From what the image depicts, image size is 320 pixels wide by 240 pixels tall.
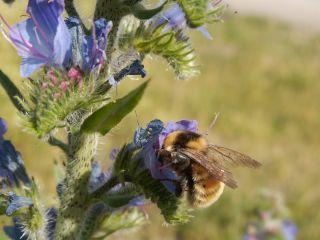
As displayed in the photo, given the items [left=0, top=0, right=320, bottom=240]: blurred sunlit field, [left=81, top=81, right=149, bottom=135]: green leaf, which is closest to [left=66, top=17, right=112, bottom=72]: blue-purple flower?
[left=81, top=81, right=149, bottom=135]: green leaf

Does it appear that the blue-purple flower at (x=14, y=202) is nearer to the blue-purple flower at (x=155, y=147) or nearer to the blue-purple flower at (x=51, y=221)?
the blue-purple flower at (x=51, y=221)

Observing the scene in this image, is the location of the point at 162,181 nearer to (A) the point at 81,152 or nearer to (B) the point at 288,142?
(A) the point at 81,152

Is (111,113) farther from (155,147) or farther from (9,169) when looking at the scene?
(9,169)

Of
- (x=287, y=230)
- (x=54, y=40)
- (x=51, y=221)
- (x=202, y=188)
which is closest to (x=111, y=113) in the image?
(x=54, y=40)

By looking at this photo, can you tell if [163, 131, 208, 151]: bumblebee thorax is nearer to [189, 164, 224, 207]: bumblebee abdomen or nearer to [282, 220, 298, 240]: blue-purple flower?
[189, 164, 224, 207]: bumblebee abdomen

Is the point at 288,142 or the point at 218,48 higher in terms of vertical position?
the point at 288,142

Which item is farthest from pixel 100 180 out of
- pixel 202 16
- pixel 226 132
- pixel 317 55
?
pixel 317 55
